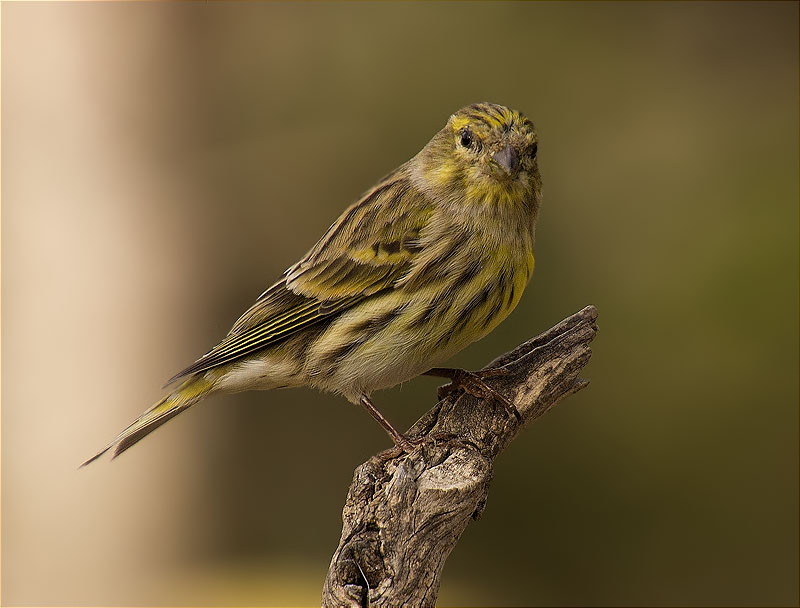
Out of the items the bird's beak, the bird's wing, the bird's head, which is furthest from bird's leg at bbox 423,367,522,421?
the bird's beak

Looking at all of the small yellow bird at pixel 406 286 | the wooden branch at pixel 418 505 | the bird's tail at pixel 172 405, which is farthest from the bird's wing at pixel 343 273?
the wooden branch at pixel 418 505

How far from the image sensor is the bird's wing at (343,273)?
380 centimetres

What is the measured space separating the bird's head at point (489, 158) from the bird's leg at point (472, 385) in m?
0.68

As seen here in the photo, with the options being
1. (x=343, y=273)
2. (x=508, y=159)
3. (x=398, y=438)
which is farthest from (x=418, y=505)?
(x=508, y=159)

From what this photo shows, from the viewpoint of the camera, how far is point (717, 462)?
666cm

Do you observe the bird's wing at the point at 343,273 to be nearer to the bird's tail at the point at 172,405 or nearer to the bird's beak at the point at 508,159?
the bird's tail at the point at 172,405

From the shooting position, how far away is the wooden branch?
2.99m

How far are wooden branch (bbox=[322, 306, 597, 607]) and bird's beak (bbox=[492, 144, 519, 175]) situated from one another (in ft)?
2.46

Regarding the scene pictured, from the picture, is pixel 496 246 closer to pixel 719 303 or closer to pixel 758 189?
pixel 719 303

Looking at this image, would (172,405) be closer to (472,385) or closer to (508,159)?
(472,385)

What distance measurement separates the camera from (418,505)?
3.04m

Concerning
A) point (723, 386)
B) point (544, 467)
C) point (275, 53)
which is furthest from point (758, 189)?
point (275, 53)

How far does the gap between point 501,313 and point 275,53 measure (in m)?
4.64

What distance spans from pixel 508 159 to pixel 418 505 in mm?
1397
